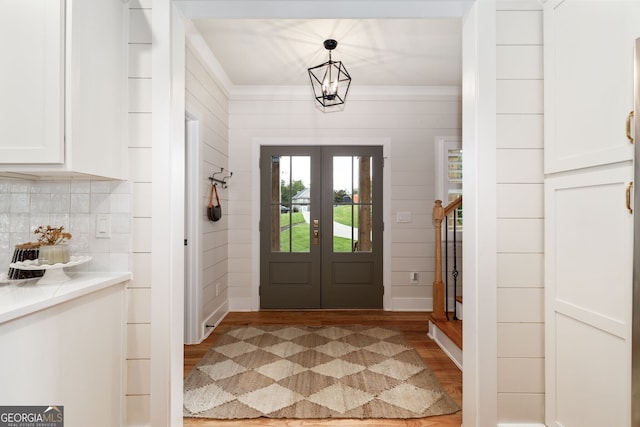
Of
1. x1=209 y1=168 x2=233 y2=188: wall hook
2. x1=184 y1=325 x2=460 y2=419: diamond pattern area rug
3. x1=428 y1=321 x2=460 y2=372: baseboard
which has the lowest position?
x1=184 y1=325 x2=460 y2=419: diamond pattern area rug

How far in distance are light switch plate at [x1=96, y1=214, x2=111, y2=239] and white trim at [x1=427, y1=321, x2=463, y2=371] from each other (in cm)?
244

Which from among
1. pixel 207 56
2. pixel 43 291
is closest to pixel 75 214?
pixel 43 291

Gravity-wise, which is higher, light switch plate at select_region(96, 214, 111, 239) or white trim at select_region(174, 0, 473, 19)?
white trim at select_region(174, 0, 473, 19)

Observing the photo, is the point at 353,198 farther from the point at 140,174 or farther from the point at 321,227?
the point at 140,174

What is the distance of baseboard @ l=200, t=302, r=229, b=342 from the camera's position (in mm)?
3190

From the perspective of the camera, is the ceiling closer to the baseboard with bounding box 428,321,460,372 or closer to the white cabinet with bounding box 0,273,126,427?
the white cabinet with bounding box 0,273,126,427

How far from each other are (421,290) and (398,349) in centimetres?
132

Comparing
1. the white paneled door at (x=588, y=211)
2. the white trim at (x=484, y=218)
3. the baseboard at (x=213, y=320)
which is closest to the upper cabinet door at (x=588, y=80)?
the white paneled door at (x=588, y=211)

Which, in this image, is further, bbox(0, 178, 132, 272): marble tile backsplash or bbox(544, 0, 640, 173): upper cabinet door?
bbox(0, 178, 132, 272): marble tile backsplash

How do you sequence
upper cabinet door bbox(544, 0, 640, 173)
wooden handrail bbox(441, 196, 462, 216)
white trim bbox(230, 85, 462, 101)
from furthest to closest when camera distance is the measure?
white trim bbox(230, 85, 462, 101), wooden handrail bbox(441, 196, 462, 216), upper cabinet door bbox(544, 0, 640, 173)

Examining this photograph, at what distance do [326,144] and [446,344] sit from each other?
8.06 ft

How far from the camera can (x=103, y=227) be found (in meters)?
1.63

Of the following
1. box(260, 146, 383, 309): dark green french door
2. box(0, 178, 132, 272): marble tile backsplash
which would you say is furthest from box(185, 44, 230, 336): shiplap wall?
box(0, 178, 132, 272): marble tile backsplash

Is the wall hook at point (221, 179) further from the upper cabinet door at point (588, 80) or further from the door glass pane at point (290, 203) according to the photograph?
the upper cabinet door at point (588, 80)
